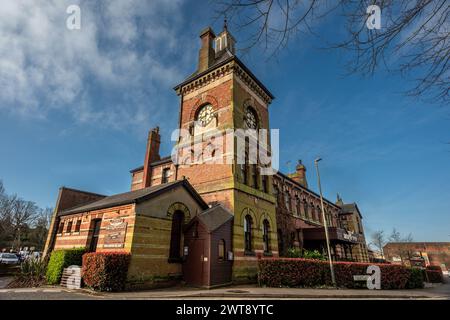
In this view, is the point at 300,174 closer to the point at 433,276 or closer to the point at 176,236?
the point at 433,276

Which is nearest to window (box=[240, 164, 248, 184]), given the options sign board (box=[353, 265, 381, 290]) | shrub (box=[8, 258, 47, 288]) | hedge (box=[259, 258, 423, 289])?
hedge (box=[259, 258, 423, 289])

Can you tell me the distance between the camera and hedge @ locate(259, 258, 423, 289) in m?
14.2

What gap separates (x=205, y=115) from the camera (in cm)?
1992

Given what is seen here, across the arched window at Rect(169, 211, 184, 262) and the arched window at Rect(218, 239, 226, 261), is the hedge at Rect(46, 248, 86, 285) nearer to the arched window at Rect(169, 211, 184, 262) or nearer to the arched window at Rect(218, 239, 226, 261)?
the arched window at Rect(169, 211, 184, 262)

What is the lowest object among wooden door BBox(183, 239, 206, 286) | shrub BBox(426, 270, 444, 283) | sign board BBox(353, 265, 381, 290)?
shrub BBox(426, 270, 444, 283)

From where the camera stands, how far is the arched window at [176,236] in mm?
13788

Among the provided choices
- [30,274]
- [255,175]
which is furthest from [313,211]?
[30,274]

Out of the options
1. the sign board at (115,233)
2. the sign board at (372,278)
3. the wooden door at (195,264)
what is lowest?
A: the sign board at (372,278)

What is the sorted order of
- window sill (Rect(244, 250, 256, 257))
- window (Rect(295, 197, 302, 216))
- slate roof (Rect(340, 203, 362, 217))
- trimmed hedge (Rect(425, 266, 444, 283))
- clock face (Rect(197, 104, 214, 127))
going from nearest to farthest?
window sill (Rect(244, 250, 256, 257)) < clock face (Rect(197, 104, 214, 127)) < trimmed hedge (Rect(425, 266, 444, 283)) < window (Rect(295, 197, 302, 216)) < slate roof (Rect(340, 203, 362, 217))

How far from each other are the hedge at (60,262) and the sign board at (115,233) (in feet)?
8.59

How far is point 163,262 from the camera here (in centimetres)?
Answer: 1300

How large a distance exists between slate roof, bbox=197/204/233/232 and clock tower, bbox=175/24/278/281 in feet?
1.74

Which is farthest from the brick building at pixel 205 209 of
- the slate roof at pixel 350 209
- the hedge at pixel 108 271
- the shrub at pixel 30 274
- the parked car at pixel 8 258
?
the slate roof at pixel 350 209

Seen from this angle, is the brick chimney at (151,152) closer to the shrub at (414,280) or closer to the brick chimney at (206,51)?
the brick chimney at (206,51)
